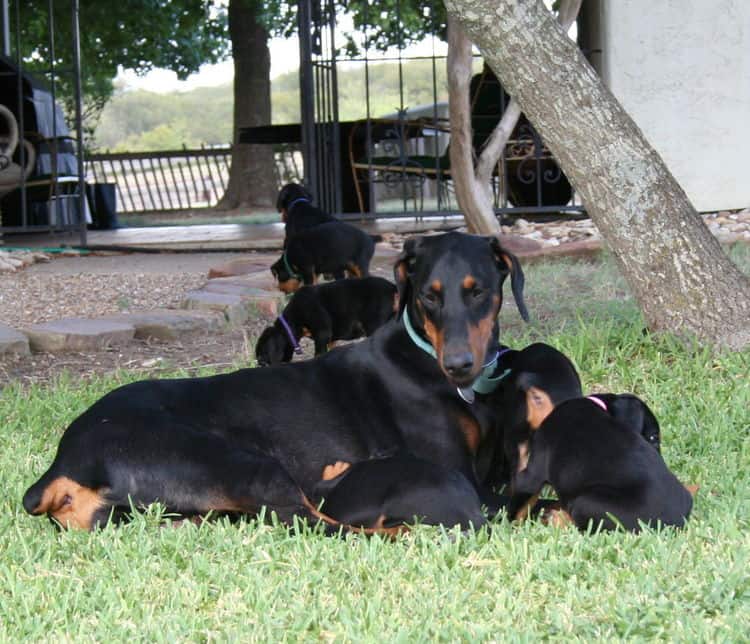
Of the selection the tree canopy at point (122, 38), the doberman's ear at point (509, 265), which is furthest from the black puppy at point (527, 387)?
the tree canopy at point (122, 38)

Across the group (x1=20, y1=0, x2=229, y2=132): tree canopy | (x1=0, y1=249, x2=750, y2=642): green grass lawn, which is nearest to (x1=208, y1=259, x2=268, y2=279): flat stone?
(x1=0, y1=249, x2=750, y2=642): green grass lawn

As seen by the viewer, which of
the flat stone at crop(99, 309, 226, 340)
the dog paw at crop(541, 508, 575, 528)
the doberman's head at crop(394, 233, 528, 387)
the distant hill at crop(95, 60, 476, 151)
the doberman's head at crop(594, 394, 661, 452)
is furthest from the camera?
the distant hill at crop(95, 60, 476, 151)

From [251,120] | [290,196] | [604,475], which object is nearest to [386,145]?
[251,120]

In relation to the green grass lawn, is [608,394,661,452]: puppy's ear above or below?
above

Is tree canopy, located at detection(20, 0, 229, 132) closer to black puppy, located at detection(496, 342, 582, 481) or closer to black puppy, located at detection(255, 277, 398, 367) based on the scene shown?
black puppy, located at detection(255, 277, 398, 367)

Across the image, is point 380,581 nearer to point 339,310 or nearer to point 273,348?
point 273,348

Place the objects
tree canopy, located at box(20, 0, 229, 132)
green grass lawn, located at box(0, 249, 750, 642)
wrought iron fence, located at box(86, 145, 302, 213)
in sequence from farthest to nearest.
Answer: wrought iron fence, located at box(86, 145, 302, 213)
tree canopy, located at box(20, 0, 229, 132)
green grass lawn, located at box(0, 249, 750, 642)

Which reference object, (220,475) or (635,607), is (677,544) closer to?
(635,607)

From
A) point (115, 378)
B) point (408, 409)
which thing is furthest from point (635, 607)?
point (115, 378)

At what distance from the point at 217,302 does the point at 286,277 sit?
99 centimetres

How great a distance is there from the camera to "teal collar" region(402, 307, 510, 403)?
13.3ft

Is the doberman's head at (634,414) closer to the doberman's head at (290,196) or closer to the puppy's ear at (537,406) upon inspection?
the puppy's ear at (537,406)

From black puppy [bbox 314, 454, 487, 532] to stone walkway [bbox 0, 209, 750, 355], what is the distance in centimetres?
352

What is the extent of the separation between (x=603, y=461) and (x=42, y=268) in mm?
8163
